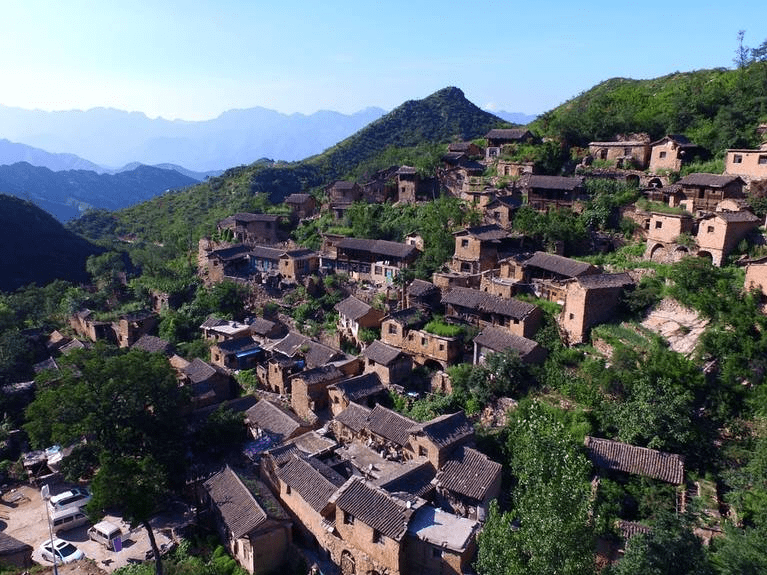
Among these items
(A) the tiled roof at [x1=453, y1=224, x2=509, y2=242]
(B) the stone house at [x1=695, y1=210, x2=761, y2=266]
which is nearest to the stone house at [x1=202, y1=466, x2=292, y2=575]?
(A) the tiled roof at [x1=453, y1=224, x2=509, y2=242]

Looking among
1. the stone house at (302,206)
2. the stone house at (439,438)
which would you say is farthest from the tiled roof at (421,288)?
the stone house at (302,206)

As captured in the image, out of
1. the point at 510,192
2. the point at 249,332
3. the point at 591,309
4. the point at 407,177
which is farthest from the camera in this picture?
the point at 407,177

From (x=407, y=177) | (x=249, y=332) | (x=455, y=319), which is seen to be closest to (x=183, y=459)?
(x=249, y=332)

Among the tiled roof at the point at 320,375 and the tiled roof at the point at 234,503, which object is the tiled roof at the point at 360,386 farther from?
the tiled roof at the point at 234,503

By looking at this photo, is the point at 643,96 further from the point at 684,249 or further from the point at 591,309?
the point at 591,309

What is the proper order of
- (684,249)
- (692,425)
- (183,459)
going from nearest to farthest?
1. (692,425)
2. (183,459)
3. (684,249)

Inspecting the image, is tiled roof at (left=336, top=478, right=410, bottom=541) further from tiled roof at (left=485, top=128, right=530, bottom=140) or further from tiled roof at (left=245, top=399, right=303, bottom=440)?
tiled roof at (left=485, top=128, right=530, bottom=140)
